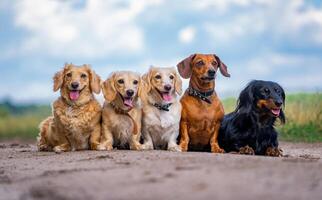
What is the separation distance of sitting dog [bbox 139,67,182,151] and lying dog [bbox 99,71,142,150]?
11 cm

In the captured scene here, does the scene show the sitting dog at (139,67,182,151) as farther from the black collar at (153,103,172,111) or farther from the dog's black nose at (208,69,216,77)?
the dog's black nose at (208,69,216,77)

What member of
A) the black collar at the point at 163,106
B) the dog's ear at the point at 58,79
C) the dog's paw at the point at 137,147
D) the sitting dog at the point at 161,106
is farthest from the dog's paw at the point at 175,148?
the dog's ear at the point at 58,79

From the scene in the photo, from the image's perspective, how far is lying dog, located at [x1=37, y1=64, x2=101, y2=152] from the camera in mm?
9125

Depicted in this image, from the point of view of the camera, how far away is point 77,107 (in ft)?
30.4

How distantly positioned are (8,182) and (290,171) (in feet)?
9.18

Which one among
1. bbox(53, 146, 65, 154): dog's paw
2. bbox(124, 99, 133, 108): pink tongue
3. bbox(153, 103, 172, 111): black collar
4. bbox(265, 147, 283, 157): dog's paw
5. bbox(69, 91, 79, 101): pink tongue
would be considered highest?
bbox(69, 91, 79, 101): pink tongue

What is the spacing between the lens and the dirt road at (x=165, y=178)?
5660 mm

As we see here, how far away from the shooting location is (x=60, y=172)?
23.6 feet

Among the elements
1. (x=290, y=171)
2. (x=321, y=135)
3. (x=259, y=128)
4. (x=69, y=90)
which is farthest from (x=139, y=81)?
(x=321, y=135)

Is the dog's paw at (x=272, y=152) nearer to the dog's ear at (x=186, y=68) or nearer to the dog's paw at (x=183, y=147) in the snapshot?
the dog's paw at (x=183, y=147)

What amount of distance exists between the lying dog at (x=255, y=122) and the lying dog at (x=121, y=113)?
115cm

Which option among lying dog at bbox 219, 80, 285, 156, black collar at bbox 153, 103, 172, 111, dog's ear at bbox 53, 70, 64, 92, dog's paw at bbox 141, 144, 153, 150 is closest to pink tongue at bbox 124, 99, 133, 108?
black collar at bbox 153, 103, 172, 111

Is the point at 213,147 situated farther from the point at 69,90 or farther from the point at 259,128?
the point at 69,90

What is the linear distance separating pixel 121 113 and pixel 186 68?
98cm
